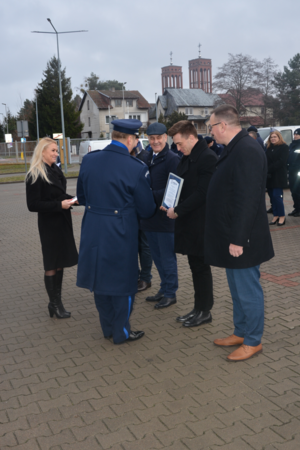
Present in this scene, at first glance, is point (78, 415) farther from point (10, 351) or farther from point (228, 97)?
point (228, 97)

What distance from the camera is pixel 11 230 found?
10484 mm

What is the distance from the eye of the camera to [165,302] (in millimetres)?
5145

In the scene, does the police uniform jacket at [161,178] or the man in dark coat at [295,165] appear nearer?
the police uniform jacket at [161,178]

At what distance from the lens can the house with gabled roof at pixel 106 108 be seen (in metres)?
70.6

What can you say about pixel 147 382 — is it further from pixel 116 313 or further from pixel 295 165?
pixel 295 165

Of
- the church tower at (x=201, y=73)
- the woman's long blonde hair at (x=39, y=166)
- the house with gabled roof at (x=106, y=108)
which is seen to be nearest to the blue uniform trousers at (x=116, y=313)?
the woman's long blonde hair at (x=39, y=166)

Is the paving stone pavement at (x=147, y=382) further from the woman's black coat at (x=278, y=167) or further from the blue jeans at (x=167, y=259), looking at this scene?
the woman's black coat at (x=278, y=167)

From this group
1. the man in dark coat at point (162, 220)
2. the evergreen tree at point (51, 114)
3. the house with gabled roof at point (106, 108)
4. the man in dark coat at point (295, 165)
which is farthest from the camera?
the house with gabled roof at point (106, 108)

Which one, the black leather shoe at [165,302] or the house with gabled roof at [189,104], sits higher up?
the house with gabled roof at [189,104]

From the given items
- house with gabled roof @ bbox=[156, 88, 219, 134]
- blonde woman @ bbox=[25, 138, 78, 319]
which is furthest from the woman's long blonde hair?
house with gabled roof @ bbox=[156, 88, 219, 134]

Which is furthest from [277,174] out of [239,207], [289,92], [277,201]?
[289,92]

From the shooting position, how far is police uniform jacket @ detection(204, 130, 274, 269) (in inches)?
132

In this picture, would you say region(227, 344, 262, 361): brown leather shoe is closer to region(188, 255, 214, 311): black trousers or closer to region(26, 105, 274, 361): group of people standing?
region(26, 105, 274, 361): group of people standing

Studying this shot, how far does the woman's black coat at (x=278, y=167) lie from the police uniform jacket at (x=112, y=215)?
20.1 ft
